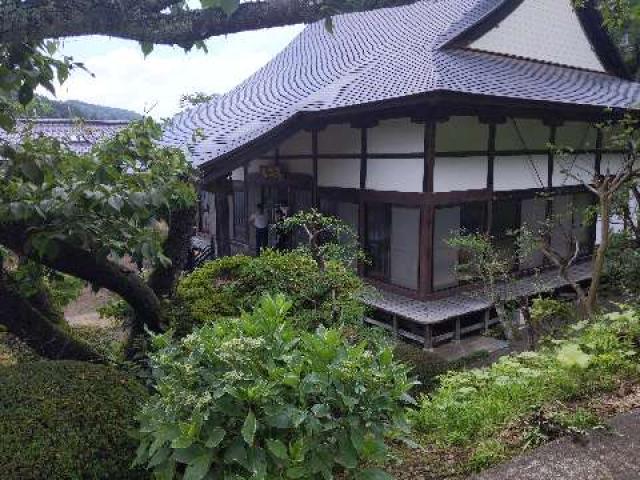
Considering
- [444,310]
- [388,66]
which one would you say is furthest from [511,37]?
[444,310]

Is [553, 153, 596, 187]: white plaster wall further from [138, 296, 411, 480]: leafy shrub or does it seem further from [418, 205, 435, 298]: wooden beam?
[138, 296, 411, 480]: leafy shrub

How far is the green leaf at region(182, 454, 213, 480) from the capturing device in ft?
7.44

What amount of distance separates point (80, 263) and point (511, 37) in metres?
10.5

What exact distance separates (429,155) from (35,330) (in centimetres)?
654

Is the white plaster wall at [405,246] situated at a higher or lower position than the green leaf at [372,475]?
lower

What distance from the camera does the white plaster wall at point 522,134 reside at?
10242 mm

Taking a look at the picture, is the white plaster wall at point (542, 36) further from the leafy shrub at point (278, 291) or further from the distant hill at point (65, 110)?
the distant hill at point (65, 110)


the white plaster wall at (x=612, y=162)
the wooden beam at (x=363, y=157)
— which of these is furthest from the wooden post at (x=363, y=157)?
the white plaster wall at (x=612, y=162)

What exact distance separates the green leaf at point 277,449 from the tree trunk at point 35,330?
12.0ft

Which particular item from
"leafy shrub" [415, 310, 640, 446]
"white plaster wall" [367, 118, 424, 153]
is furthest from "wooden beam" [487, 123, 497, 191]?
"leafy shrub" [415, 310, 640, 446]

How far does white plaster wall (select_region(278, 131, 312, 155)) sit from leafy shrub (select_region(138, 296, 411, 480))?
9458 millimetres

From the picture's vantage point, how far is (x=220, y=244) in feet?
40.9

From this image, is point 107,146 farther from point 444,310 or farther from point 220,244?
point 220,244

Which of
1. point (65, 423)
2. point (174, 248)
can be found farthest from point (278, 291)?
point (65, 423)
